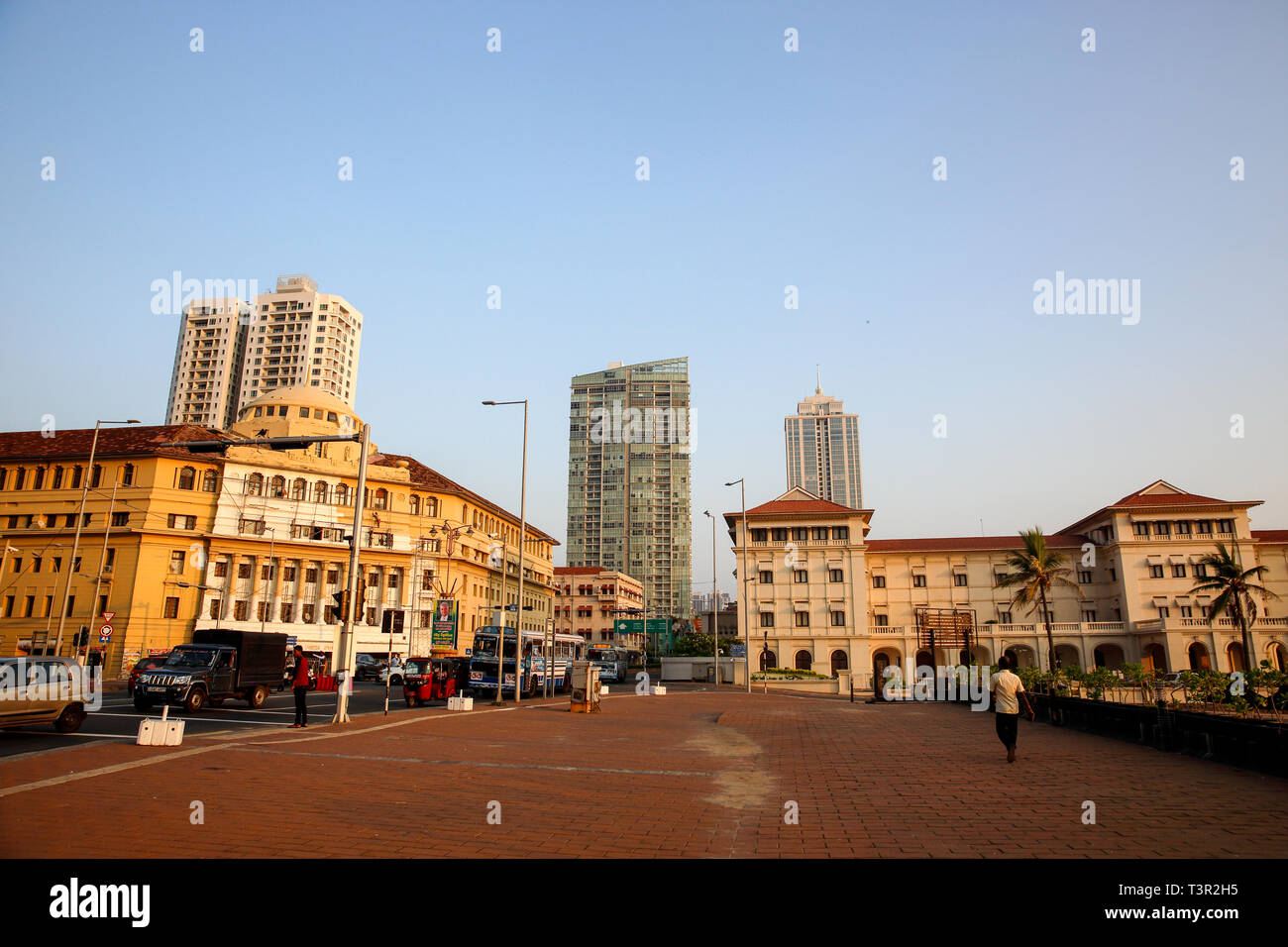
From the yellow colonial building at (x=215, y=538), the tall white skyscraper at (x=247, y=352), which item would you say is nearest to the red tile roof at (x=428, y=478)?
the yellow colonial building at (x=215, y=538)

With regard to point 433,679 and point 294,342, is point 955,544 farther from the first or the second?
point 294,342

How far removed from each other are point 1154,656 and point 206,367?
473 ft

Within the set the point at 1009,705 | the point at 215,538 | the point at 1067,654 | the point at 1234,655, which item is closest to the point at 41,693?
the point at 1009,705

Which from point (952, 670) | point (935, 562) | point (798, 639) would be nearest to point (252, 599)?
point (798, 639)

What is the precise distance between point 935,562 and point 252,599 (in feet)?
185

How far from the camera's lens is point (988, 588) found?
206 feet

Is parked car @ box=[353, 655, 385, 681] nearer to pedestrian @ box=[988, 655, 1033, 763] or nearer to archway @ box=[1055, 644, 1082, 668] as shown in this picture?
pedestrian @ box=[988, 655, 1033, 763]

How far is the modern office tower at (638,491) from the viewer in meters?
158

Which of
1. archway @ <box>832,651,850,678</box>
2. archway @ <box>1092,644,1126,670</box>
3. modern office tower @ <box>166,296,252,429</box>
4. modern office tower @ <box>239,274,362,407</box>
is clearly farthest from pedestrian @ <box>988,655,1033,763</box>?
modern office tower @ <box>166,296,252,429</box>

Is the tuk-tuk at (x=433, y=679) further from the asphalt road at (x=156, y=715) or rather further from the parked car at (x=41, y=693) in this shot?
the parked car at (x=41, y=693)

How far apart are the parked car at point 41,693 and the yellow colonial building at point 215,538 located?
116 feet

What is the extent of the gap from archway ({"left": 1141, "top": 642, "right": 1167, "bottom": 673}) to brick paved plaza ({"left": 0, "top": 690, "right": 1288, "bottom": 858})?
51924mm

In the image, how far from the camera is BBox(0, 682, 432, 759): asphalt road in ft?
48.0
